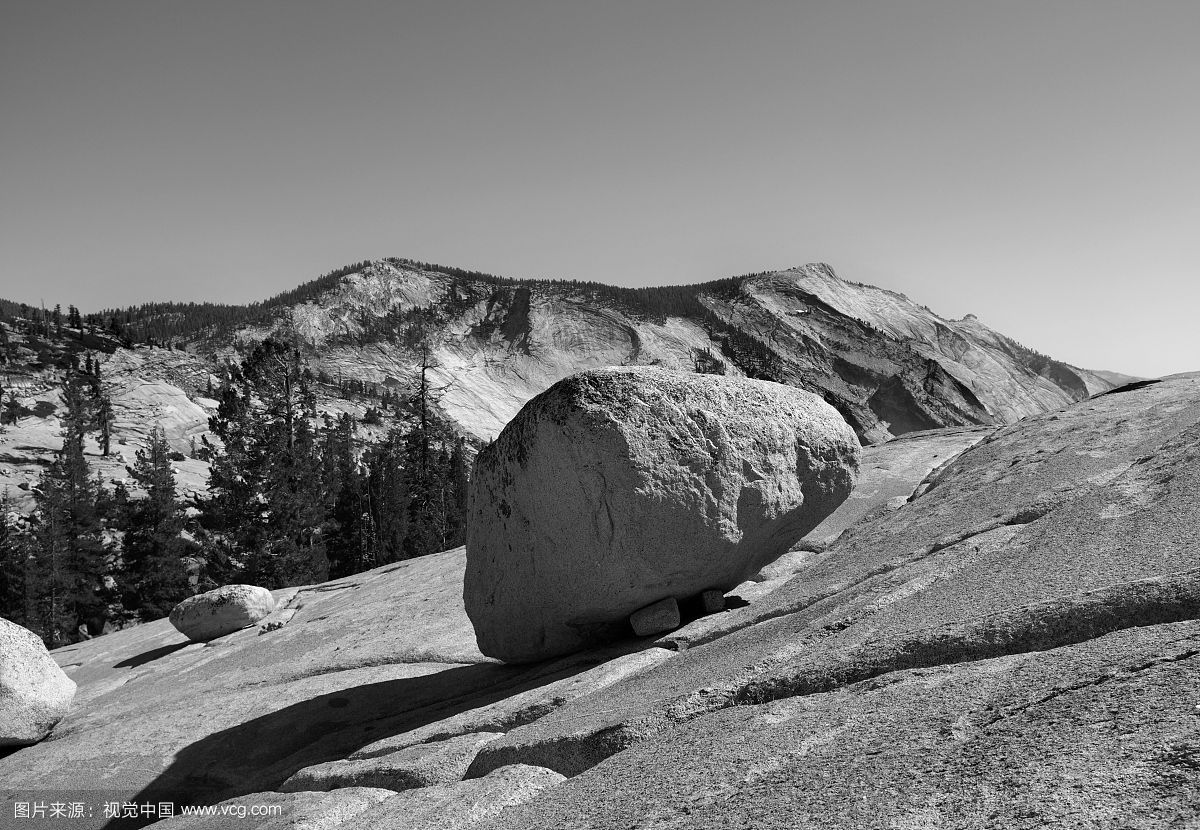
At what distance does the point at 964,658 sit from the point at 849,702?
82cm

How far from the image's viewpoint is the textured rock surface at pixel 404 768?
6797mm

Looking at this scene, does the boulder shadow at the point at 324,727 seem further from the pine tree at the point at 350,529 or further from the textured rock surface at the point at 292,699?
the pine tree at the point at 350,529

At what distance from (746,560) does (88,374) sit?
11368cm

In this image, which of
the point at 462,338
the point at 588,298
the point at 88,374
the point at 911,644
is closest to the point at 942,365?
the point at 588,298

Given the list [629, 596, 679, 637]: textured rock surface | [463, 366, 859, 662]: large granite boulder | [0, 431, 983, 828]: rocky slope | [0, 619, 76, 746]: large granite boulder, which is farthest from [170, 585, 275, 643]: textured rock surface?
[629, 596, 679, 637]: textured rock surface

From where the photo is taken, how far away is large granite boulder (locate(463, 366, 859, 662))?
9.30 meters

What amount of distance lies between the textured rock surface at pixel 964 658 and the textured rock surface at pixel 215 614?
13.9 m

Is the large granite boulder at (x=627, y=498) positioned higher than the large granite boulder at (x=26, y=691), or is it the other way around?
the large granite boulder at (x=627, y=498)

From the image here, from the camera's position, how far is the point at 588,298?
157125mm

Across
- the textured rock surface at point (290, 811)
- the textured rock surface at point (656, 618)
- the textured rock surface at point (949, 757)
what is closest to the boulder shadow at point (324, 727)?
the textured rock surface at point (656, 618)

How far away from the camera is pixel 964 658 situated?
4938 millimetres

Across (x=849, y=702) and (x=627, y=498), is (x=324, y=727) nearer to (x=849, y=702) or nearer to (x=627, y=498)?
(x=627, y=498)

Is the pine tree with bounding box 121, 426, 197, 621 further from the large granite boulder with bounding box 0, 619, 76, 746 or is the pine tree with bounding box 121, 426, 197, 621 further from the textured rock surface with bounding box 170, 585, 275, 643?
the large granite boulder with bounding box 0, 619, 76, 746

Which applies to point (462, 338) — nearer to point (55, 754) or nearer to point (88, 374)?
point (88, 374)
